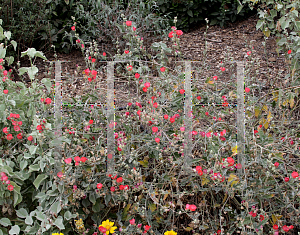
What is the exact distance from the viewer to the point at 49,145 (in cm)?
174

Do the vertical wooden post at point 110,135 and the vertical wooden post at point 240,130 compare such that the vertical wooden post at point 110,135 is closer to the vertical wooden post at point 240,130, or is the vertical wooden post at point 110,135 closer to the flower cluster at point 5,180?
the flower cluster at point 5,180

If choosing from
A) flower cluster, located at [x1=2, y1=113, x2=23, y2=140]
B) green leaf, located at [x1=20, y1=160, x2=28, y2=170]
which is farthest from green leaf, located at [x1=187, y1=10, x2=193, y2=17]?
green leaf, located at [x1=20, y1=160, x2=28, y2=170]

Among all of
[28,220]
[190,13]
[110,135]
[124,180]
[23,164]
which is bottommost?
[28,220]

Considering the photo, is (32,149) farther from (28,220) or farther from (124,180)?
(124,180)

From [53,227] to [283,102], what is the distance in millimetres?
1832

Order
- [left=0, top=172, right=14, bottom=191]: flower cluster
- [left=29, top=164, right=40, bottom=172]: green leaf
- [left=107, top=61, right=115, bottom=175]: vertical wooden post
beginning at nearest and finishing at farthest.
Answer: [left=0, top=172, right=14, bottom=191]: flower cluster < [left=29, top=164, right=40, bottom=172]: green leaf < [left=107, top=61, right=115, bottom=175]: vertical wooden post

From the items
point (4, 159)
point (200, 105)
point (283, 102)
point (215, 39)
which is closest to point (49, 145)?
point (4, 159)

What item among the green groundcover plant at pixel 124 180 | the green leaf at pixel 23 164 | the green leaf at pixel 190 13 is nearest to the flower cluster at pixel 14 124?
the green groundcover plant at pixel 124 180

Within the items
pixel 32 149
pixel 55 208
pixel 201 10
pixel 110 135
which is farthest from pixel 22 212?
pixel 201 10

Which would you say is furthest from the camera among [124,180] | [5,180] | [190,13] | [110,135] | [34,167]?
[190,13]

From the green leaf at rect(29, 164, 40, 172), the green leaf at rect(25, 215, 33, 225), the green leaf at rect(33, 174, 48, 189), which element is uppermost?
the green leaf at rect(29, 164, 40, 172)

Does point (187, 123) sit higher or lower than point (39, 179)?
higher

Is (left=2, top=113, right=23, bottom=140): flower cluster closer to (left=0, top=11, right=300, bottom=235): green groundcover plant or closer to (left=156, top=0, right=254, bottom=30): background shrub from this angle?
(left=0, top=11, right=300, bottom=235): green groundcover plant

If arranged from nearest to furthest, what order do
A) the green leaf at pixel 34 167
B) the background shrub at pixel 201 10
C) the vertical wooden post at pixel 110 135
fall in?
the green leaf at pixel 34 167, the vertical wooden post at pixel 110 135, the background shrub at pixel 201 10
